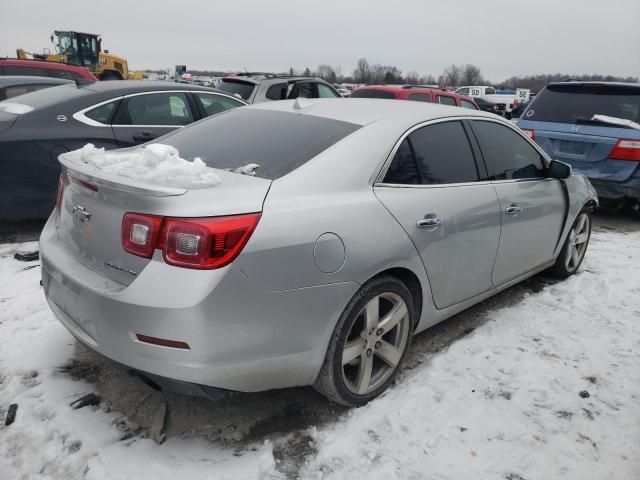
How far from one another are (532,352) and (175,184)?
242cm

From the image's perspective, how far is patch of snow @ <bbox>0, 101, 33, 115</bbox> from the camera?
4668mm

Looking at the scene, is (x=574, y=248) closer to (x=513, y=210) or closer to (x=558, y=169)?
(x=558, y=169)

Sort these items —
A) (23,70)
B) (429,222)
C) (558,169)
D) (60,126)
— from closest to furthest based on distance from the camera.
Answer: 1. (429,222)
2. (558,169)
3. (60,126)
4. (23,70)

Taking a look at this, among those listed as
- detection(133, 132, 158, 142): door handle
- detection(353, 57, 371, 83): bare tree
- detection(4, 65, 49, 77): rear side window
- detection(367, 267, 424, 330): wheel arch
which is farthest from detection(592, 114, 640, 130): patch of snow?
detection(353, 57, 371, 83): bare tree

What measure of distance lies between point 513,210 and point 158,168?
2313 mm

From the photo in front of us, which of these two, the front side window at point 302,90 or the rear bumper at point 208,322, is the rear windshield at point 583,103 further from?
the rear bumper at point 208,322

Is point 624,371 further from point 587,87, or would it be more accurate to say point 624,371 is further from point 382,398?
point 587,87

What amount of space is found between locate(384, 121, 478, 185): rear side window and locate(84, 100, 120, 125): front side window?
3425 mm

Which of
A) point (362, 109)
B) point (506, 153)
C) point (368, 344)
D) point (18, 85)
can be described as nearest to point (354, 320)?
point (368, 344)

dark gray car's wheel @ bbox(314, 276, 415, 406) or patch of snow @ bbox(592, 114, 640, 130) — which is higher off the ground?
patch of snow @ bbox(592, 114, 640, 130)

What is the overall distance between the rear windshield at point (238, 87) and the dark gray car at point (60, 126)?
12.4ft

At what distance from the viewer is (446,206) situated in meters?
2.85

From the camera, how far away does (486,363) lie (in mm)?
3053

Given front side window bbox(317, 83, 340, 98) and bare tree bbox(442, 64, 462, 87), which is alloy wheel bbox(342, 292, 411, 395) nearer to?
front side window bbox(317, 83, 340, 98)
